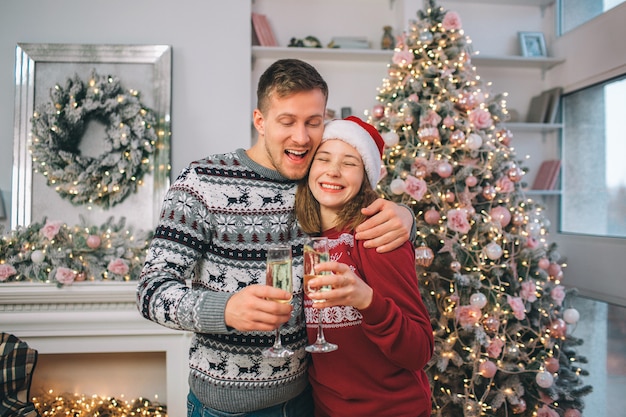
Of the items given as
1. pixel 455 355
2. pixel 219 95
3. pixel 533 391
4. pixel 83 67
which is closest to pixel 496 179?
pixel 455 355

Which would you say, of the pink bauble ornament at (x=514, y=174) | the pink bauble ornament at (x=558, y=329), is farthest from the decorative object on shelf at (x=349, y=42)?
the pink bauble ornament at (x=558, y=329)

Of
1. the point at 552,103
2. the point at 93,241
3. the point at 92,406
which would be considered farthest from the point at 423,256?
the point at 552,103

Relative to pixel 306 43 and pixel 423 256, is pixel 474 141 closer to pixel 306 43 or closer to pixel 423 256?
pixel 423 256

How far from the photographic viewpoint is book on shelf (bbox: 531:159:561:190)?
4121 millimetres

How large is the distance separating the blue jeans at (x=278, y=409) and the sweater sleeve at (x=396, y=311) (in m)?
0.33

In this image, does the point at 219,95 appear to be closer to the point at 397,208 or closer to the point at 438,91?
the point at 438,91

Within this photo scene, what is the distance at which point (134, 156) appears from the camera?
326 centimetres

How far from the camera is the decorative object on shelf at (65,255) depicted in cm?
281

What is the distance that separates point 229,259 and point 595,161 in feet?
12.3

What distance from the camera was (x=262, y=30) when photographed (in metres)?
3.66

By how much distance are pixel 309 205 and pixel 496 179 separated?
174cm

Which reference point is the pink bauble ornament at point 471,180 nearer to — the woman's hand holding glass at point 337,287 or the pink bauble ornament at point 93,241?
the woman's hand holding glass at point 337,287

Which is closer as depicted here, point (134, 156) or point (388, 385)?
point (388, 385)

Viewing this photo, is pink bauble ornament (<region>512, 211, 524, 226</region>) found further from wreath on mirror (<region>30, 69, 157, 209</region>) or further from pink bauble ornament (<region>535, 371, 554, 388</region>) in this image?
wreath on mirror (<region>30, 69, 157, 209</region>)
